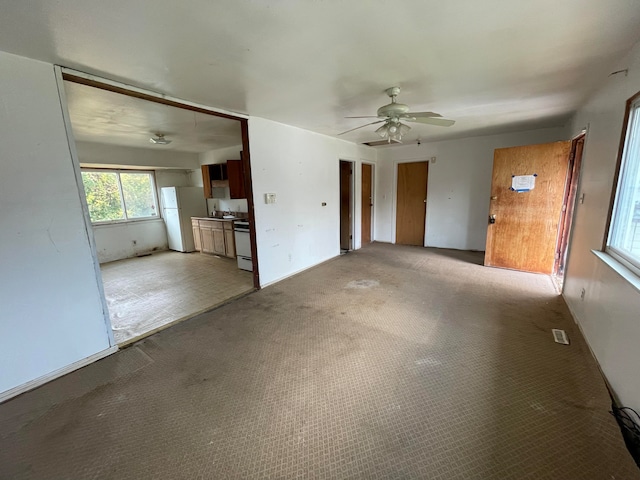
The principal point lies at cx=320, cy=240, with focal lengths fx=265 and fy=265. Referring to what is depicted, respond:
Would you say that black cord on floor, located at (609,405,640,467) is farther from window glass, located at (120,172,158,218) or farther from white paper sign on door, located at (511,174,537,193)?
window glass, located at (120,172,158,218)

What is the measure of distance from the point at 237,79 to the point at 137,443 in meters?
2.62

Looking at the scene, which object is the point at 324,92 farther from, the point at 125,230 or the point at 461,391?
the point at 125,230

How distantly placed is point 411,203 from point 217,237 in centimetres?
436

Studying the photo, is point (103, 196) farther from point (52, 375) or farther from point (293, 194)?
point (52, 375)

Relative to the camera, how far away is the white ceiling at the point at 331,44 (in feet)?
4.54

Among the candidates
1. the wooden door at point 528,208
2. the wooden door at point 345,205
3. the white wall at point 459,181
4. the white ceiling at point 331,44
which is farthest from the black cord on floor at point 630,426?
the wooden door at point 345,205

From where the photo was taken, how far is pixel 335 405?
1.68 meters

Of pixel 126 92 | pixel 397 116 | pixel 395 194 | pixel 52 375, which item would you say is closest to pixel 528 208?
pixel 395 194

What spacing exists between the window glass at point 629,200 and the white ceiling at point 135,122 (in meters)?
3.91

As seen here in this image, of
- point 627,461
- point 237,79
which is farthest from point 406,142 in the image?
point 627,461

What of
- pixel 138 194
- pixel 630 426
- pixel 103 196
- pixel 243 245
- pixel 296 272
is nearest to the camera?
pixel 630 426

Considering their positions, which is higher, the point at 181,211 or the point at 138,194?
the point at 138,194

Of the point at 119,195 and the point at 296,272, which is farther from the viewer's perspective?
the point at 119,195

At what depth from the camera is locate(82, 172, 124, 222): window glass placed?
5.38 meters
